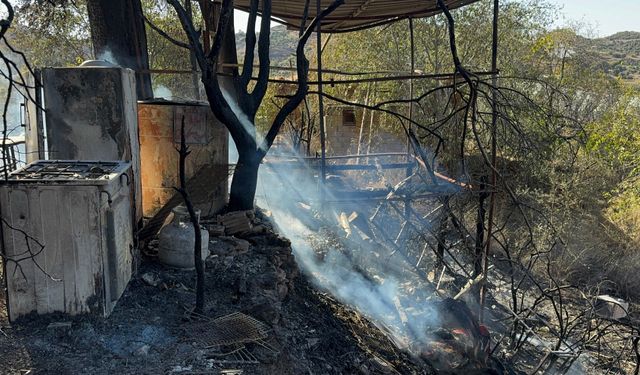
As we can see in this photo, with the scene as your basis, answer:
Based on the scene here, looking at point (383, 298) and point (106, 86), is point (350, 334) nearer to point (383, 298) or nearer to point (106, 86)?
point (383, 298)

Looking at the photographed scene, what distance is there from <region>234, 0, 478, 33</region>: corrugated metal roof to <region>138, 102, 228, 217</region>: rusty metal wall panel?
99.0 inches

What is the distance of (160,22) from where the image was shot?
55.3ft

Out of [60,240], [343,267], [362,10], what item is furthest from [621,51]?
[60,240]

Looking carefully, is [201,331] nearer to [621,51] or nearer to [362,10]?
[362,10]

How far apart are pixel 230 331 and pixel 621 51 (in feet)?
226

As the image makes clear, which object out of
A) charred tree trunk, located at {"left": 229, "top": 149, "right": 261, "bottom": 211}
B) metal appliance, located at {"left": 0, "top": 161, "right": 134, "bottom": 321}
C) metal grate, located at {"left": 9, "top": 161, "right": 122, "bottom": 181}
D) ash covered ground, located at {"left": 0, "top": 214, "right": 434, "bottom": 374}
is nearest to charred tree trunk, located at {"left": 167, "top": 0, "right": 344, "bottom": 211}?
charred tree trunk, located at {"left": 229, "top": 149, "right": 261, "bottom": 211}

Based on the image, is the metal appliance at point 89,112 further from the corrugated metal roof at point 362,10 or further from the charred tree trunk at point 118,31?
the corrugated metal roof at point 362,10

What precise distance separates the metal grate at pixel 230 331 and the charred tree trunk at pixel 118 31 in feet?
15.0

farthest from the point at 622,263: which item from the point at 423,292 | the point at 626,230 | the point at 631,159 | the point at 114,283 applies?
the point at 114,283

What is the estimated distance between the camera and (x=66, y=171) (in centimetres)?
426

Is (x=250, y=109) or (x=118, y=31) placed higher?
(x=118, y=31)

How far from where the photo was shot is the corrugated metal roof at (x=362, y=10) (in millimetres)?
8155

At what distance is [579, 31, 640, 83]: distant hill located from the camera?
2370 centimetres

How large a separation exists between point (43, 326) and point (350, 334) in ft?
10.6
